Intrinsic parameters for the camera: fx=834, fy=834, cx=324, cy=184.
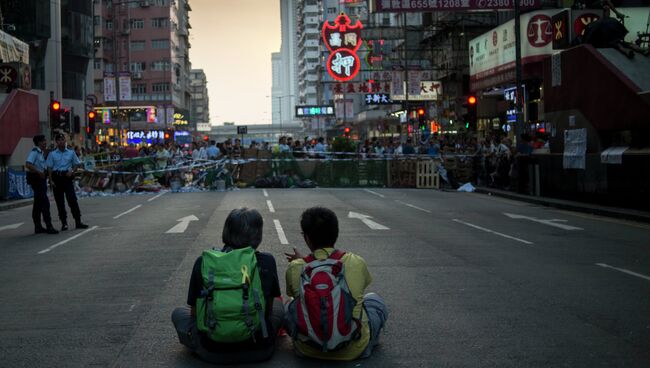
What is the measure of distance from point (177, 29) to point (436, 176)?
102069 mm

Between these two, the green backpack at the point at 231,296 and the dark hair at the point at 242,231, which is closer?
the green backpack at the point at 231,296

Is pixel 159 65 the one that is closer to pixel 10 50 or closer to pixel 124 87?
pixel 124 87

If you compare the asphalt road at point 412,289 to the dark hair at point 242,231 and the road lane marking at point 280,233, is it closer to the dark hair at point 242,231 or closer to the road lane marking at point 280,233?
the road lane marking at point 280,233

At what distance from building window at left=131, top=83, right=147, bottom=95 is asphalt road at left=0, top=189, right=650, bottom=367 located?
4049 inches

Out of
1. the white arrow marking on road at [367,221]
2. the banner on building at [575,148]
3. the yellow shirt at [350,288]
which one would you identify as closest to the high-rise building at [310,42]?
the banner on building at [575,148]

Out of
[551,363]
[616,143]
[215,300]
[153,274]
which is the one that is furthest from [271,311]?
[616,143]

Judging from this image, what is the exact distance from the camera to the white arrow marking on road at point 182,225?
52.0ft

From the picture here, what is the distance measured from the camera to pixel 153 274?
1036 centimetres

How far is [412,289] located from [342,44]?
42.5 metres

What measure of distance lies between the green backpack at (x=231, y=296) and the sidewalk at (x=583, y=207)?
44.9 ft

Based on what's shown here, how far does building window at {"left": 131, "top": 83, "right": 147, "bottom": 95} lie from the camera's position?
11862 centimetres

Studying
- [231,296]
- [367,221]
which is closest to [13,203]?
[367,221]

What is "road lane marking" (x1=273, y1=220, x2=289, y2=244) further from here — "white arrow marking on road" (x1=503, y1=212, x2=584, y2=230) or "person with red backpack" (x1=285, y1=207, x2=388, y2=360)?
"person with red backpack" (x1=285, y1=207, x2=388, y2=360)

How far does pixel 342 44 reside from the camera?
50.5 metres
